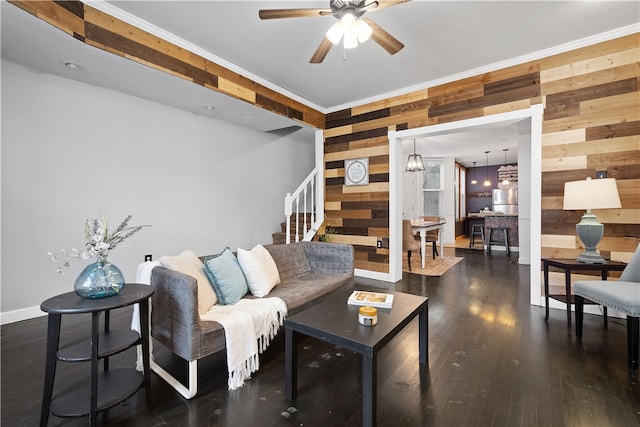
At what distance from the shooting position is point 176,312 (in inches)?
69.3

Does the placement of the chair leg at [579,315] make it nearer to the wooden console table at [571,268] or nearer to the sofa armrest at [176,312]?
the wooden console table at [571,268]

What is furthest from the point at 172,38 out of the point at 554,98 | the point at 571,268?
the point at 571,268

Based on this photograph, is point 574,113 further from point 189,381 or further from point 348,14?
point 189,381

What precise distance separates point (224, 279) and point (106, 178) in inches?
94.7

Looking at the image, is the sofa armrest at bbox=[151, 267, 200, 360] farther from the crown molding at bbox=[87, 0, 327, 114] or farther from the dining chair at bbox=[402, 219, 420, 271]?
the dining chair at bbox=[402, 219, 420, 271]

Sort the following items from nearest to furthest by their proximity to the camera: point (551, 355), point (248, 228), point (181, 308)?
1. point (181, 308)
2. point (551, 355)
3. point (248, 228)

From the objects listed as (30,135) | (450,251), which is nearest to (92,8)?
(30,135)

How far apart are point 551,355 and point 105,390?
296 cm

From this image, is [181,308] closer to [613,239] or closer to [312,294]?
[312,294]

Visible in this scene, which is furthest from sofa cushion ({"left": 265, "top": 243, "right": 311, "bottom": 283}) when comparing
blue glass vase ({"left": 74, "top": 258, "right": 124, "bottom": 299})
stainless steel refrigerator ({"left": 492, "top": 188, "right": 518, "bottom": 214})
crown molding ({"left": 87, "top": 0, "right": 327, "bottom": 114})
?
stainless steel refrigerator ({"left": 492, "top": 188, "right": 518, "bottom": 214})

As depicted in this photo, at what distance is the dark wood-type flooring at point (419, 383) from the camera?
1.52m

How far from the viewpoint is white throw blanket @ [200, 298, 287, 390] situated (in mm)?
1804

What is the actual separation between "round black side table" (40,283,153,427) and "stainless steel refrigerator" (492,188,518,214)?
10.2 meters

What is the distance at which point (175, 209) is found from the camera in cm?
404
